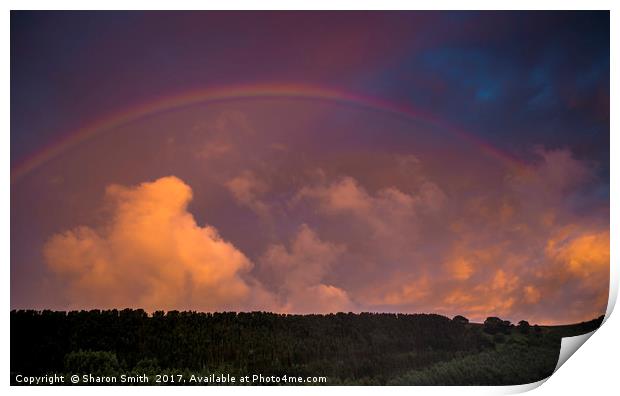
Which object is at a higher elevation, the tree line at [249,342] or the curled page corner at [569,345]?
the tree line at [249,342]

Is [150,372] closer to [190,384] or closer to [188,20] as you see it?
[190,384]

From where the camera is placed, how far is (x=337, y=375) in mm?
8211

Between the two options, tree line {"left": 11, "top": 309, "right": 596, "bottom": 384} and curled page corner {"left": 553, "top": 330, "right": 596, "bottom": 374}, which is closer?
tree line {"left": 11, "top": 309, "right": 596, "bottom": 384}

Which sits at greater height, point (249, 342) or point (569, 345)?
point (249, 342)

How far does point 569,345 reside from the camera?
8422 mm

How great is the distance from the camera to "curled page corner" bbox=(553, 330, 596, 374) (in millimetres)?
8344

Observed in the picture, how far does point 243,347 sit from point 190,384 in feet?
2.45

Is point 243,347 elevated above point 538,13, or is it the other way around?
point 538,13

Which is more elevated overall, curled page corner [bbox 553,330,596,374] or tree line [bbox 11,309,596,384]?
tree line [bbox 11,309,596,384]

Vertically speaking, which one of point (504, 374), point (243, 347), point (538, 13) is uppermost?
point (538, 13)

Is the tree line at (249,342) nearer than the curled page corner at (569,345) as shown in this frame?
Yes

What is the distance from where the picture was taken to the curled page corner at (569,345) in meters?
8.34
